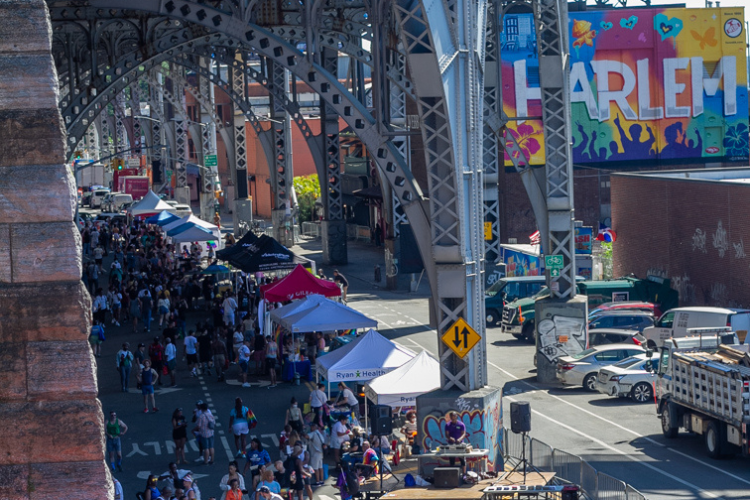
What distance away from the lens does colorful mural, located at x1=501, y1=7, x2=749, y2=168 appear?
64625 mm

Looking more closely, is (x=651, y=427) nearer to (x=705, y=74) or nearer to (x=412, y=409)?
(x=412, y=409)

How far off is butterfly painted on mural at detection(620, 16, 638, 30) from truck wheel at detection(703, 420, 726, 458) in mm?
44053

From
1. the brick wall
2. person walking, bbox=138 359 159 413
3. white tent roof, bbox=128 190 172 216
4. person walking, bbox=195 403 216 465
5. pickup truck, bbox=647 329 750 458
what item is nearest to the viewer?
pickup truck, bbox=647 329 750 458

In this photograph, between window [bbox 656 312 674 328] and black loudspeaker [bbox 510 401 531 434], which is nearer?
black loudspeaker [bbox 510 401 531 434]

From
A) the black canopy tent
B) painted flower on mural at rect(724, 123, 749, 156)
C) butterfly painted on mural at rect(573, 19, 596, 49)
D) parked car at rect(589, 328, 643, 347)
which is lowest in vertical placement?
parked car at rect(589, 328, 643, 347)

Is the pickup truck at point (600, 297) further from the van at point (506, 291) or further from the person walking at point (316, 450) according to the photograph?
the person walking at point (316, 450)

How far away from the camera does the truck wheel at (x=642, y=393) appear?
98.7 ft

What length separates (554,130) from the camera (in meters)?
31.7

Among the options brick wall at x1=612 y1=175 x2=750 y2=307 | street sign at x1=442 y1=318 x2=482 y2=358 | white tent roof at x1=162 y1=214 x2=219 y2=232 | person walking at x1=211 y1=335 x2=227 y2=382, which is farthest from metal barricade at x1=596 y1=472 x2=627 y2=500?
white tent roof at x1=162 y1=214 x2=219 y2=232

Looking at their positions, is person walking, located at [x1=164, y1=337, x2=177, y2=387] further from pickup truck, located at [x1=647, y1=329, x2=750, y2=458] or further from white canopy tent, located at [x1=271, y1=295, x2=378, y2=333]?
pickup truck, located at [x1=647, y1=329, x2=750, y2=458]

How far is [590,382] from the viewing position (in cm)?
3131

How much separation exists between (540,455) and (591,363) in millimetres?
10160

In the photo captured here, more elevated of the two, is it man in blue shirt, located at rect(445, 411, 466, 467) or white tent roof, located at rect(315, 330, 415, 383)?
white tent roof, located at rect(315, 330, 415, 383)

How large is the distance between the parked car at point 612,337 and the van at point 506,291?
634 cm
